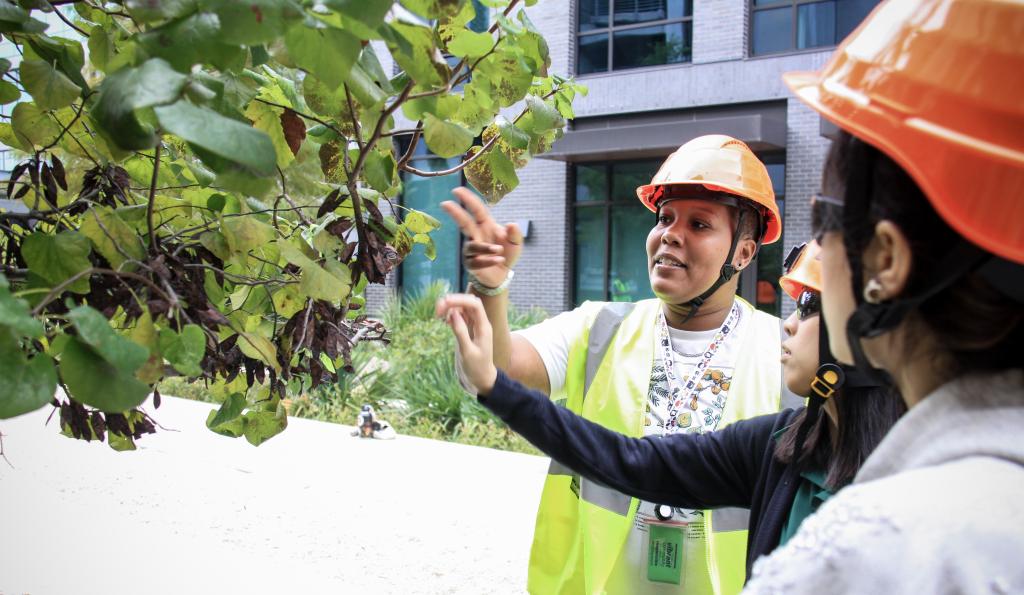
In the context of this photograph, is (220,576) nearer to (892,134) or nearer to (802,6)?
(892,134)

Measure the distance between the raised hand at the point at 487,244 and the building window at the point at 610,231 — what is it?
1270 centimetres

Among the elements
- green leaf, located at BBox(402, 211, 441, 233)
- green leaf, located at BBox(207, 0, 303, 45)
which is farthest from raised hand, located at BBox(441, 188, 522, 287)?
green leaf, located at BBox(207, 0, 303, 45)

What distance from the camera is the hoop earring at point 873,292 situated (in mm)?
985

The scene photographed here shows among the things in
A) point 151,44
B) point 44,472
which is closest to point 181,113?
point 151,44

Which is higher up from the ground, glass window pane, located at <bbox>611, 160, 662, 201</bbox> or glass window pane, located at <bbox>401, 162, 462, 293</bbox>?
glass window pane, located at <bbox>611, 160, 662, 201</bbox>

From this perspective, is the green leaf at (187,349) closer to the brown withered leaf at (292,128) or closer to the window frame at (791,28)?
the brown withered leaf at (292,128)

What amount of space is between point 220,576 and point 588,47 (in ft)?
39.8

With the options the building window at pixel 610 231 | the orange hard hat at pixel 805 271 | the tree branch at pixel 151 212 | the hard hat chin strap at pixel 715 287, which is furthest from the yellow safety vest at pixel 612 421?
the building window at pixel 610 231

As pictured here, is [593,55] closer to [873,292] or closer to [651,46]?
[651,46]

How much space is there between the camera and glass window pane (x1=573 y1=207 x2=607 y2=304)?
15516 millimetres

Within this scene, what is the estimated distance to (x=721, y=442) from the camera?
202 centimetres

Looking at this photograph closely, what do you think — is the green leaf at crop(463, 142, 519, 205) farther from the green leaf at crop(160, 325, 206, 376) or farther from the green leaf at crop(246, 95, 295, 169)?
the green leaf at crop(160, 325, 206, 376)

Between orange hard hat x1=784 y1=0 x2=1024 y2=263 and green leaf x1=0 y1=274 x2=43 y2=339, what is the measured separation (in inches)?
35.6

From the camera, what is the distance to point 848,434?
5.73ft
